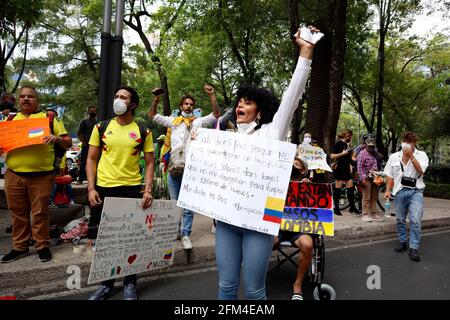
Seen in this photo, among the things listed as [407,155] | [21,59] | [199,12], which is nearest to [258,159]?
[407,155]

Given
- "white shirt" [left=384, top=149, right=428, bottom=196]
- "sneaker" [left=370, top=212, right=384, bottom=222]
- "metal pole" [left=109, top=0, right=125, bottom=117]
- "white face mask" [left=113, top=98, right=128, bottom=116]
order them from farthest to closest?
"sneaker" [left=370, top=212, right=384, bottom=222]
"white shirt" [left=384, top=149, right=428, bottom=196]
"metal pole" [left=109, top=0, right=125, bottom=117]
"white face mask" [left=113, top=98, right=128, bottom=116]

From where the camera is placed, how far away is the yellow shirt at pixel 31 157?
3.91 meters

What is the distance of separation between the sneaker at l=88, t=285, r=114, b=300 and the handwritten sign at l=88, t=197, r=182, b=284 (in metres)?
0.23

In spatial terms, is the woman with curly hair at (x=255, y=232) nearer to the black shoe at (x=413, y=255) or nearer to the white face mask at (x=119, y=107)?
the white face mask at (x=119, y=107)

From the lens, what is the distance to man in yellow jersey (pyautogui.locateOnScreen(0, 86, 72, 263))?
3922mm

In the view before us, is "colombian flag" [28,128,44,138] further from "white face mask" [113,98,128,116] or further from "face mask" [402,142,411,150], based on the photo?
"face mask" [402,142,411,150]

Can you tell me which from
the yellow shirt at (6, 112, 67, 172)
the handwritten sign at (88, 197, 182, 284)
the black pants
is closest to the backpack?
the black pants

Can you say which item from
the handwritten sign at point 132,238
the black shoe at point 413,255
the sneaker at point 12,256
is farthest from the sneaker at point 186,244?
the black shoe at point 413,255

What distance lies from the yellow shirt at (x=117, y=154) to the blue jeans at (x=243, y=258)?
1.36 m

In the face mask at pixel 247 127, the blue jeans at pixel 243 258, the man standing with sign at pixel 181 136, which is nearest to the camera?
the blue jeans at pixel 243 258

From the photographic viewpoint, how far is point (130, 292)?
11.5 feet
